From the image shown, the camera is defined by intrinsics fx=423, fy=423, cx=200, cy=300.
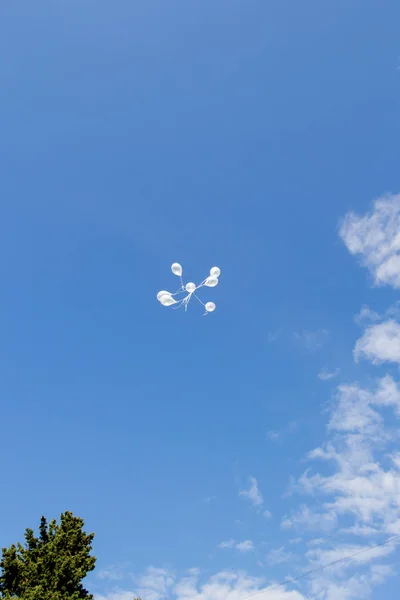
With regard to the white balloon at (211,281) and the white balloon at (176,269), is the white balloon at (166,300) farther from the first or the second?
the white balloon at (211,281)

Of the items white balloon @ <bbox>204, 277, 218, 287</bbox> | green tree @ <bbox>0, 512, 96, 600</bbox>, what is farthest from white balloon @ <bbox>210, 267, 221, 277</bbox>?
green tree @ <bbox>0, 512, 96, 600</bbox>

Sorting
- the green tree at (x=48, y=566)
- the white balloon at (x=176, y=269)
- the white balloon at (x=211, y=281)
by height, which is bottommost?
the green tree at (x=48, y=566)

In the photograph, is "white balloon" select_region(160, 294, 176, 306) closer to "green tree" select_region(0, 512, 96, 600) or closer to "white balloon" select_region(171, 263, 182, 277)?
"white balloon" select_region(171, 263, 182, 277)

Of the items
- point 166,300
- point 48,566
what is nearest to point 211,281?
point 166,300

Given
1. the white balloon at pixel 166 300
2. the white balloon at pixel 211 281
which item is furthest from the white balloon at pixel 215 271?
the white balloon at pixel 166 300

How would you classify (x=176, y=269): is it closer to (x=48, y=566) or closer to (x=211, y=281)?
(x=211, y=281)

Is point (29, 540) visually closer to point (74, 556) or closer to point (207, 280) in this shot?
point (74, 556)

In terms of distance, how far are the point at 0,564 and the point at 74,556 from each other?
3.03m

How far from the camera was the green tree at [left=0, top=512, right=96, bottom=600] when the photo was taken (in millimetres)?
16875

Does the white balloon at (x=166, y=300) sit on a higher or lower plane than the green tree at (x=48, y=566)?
higher

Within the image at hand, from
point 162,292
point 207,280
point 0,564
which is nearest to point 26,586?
point 0,564

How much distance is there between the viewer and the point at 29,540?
60.7 feet

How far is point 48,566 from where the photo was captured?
17609mm

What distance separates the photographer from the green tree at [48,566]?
1688 cm
